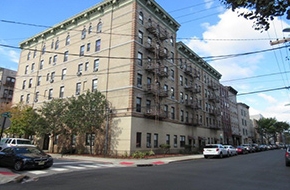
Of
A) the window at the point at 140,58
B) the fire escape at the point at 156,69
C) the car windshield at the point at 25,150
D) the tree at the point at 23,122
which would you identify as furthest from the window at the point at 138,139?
the tree at the point at 23,122

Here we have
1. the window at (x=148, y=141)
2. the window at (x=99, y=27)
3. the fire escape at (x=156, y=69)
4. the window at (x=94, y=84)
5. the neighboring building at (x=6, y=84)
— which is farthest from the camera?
the neighboring building at (x=6, y=84)

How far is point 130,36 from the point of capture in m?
27.1

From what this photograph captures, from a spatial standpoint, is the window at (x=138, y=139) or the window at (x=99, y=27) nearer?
the window at (x=138, y=139)

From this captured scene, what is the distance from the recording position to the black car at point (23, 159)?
1230cm

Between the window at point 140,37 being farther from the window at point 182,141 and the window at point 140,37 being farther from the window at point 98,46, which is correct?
the window at point 182,141

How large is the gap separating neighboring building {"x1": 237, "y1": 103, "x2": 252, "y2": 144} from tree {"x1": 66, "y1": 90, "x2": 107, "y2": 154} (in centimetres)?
5292

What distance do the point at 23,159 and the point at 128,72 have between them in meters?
15.7

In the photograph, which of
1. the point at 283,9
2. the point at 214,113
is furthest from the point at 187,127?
the point at 283,9

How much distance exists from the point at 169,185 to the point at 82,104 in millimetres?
19073

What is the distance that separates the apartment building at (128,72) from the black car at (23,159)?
33.5ft

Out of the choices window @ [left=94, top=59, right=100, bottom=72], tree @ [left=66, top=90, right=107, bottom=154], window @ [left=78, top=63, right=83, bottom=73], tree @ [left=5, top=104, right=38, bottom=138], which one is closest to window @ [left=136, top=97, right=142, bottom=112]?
tree @ [left=66, top=90, right=107, bottom=154]

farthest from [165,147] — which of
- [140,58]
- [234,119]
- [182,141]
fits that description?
[234,119]

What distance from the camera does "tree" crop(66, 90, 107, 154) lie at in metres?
25.0

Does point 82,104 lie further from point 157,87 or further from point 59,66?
point 59,66
